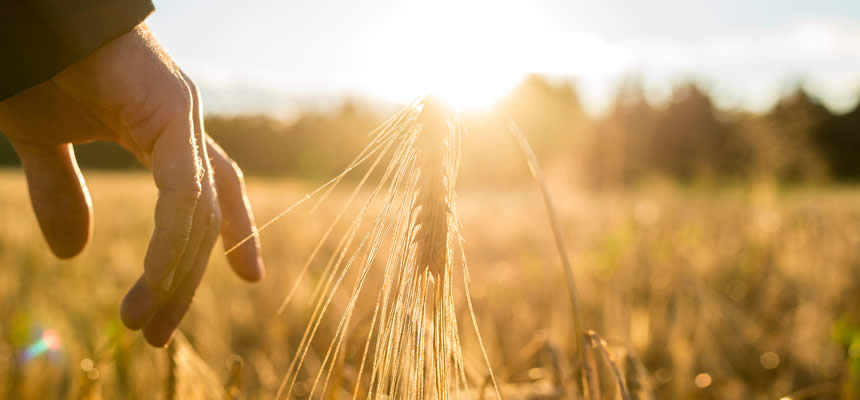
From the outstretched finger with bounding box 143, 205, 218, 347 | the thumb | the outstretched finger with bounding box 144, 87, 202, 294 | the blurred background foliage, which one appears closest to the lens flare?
the thumb

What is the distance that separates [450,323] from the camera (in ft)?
2.06

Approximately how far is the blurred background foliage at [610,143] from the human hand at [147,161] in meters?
14.7

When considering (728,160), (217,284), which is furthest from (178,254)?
(728,160)

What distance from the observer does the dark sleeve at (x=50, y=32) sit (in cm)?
57

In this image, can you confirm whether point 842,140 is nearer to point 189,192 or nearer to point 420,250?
point 420,250

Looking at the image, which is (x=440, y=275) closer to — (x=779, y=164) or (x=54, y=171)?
(x=54, y=171)

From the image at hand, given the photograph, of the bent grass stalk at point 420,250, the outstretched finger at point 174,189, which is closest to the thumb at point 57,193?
the outstretched finger at point 174,189

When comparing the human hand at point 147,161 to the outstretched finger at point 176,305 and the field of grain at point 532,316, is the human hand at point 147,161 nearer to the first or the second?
the outstretched finger at point 176,305

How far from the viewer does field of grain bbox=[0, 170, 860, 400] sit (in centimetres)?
140

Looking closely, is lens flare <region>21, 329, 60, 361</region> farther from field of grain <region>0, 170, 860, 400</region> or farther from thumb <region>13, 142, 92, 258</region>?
thumb <region>13, 142, 92, 258</region>

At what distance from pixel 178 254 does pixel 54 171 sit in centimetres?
30

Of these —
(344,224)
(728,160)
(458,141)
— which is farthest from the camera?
(728,160)

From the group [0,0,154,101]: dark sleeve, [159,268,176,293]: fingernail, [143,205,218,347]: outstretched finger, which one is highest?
[0,0,154,101]: dark sleeve

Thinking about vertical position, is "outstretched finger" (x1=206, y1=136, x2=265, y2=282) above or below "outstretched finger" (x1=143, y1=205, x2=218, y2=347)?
above
